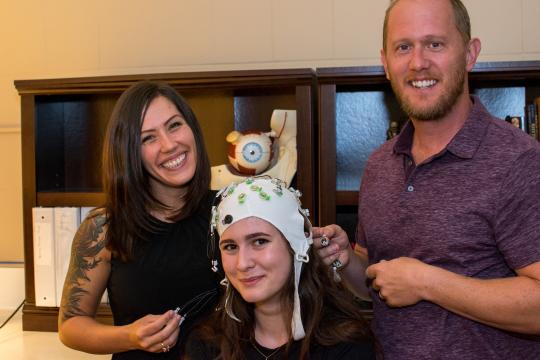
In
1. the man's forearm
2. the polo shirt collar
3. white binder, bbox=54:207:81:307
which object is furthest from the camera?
white binder, bbox=54:207:81:307

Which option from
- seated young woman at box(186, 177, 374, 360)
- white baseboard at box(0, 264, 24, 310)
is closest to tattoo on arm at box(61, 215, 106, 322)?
seated young woman at box(186, 177, 374, 360)

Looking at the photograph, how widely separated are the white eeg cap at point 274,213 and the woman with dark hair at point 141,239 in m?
0.14

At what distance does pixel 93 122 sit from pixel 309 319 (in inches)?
53.8

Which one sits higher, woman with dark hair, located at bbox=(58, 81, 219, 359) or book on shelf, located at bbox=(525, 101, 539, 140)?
book on shelf, located at bbox=(525, 101, 539, 140)

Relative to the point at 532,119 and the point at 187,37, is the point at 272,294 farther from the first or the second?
the point at 187,37

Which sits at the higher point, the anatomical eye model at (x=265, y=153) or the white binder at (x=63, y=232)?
the anatomical eye model at (x=265, y=153)

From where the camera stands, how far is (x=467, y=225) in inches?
46.4

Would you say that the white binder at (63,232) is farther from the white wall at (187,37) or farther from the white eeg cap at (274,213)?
the white eeg cap at (274,213)

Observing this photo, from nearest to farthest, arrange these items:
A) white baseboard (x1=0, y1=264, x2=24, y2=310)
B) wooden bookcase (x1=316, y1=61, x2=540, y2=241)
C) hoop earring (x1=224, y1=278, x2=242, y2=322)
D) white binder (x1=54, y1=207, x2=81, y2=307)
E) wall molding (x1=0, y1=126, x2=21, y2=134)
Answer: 1. hoop earring (x1=224, y1=278, x2=242, y2=322)
2. wooden bookcase (x1=316, y1=61, x2=540, y2=241)
3. white binder (x1=54, y1=207, x2=81, y2=307)
4. white baseboard (x1=0, y1=264, x2=24, y2=310)
5. wall molding (x1=0, y1=126, x2=21, y2=134)

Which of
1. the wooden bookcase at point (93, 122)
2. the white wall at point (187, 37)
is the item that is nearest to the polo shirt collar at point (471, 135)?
the wooden bookcase at point (93, 122)

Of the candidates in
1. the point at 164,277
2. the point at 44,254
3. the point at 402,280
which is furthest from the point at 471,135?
the point at 44,254

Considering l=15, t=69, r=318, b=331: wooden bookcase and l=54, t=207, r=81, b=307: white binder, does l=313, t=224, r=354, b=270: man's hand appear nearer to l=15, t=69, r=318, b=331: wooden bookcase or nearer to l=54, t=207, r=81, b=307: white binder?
l=15, t=69, r=318, b=331: wooden bookcase

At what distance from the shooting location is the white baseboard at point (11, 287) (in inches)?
91.6

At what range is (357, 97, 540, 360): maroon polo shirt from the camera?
111 cm
